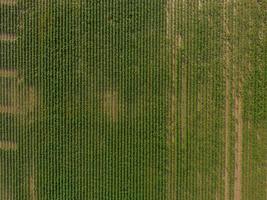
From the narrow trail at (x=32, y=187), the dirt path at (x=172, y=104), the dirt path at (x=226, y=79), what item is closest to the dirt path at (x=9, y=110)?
the narrow trail at (x=32, y=187)

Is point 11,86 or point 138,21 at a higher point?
point 138,21

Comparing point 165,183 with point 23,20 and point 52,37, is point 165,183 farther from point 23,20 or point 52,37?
point 23,20

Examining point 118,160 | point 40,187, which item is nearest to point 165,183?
point 118,160

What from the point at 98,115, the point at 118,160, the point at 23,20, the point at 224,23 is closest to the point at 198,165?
the point at 118,160

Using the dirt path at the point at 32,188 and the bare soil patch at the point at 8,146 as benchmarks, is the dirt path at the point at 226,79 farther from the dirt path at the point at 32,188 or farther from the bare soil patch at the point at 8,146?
the bare soil patch at the point at 8,146

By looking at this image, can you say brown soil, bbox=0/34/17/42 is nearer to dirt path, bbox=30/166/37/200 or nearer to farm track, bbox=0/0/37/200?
farm track, bbox=0/0/37/200

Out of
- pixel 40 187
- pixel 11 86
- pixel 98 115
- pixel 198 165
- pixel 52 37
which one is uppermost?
pixel 52 37
